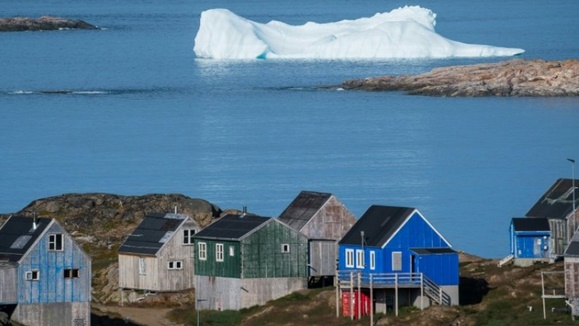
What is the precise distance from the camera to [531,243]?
52.4 m

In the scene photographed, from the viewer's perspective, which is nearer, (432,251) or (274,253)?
(432,251)

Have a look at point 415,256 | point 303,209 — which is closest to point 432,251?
point 415,256

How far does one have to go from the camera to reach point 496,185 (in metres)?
84.0

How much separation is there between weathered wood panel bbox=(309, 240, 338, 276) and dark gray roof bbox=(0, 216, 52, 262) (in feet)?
27.2

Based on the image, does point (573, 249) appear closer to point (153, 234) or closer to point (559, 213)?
point (559, 213)

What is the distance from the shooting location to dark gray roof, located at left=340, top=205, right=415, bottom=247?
156ft

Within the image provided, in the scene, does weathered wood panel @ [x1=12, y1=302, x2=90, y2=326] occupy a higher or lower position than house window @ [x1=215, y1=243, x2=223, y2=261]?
lower

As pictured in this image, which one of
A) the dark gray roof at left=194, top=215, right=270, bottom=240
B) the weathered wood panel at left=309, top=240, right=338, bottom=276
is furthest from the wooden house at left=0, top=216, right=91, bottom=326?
the weathered wood panel at left=309, top=240, right=338, bottom=276

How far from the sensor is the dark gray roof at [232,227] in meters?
49.8

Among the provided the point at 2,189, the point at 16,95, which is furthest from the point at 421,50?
the point at 2,189

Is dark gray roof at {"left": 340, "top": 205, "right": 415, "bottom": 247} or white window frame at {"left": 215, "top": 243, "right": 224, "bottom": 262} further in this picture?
white window frame at {"left": 215, "top": 243, "right": 224, "bottom": 262}

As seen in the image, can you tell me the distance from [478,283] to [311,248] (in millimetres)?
4640

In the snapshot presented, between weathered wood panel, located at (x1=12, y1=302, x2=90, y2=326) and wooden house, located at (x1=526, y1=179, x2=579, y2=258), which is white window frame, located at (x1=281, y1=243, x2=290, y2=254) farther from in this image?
wooden house, located at (x1=526, y1=179, x2=579, y2=258)

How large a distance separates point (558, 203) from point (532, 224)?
3.99 feet
